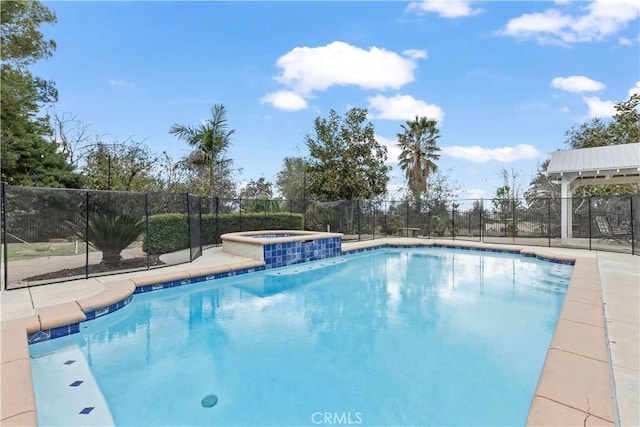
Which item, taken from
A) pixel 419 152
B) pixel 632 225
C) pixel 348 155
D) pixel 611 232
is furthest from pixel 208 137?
pixel 611 232

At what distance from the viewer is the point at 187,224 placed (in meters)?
8.96

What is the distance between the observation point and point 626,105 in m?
14.1

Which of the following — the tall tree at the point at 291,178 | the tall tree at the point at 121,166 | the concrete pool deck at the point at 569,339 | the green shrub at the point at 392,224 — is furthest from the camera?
the tall tree at the point at 291,178

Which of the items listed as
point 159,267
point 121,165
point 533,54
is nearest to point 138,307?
point 159,267

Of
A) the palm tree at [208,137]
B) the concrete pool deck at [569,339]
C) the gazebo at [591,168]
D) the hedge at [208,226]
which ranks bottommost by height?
the concrete pool deck at [569,339]

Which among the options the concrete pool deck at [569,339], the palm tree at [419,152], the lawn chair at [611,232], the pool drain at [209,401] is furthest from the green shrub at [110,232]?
the palm tree at [419,152]

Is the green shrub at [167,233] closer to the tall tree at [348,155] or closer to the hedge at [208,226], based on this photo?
the hedge at [208,226]

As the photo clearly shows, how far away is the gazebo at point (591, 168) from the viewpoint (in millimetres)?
10216

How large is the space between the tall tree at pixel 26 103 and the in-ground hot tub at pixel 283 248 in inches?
407

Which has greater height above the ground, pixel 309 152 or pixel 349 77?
pixel 349 77

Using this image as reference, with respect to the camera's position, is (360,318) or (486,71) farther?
(486,71)

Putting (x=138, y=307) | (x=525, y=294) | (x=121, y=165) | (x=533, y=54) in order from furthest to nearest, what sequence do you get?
(x=121, y=165), (x=533, y=54), (x=525, y=294), (x=138, y=307)

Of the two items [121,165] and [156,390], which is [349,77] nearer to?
[121,165]

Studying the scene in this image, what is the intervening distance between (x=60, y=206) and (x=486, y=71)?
13961mm
